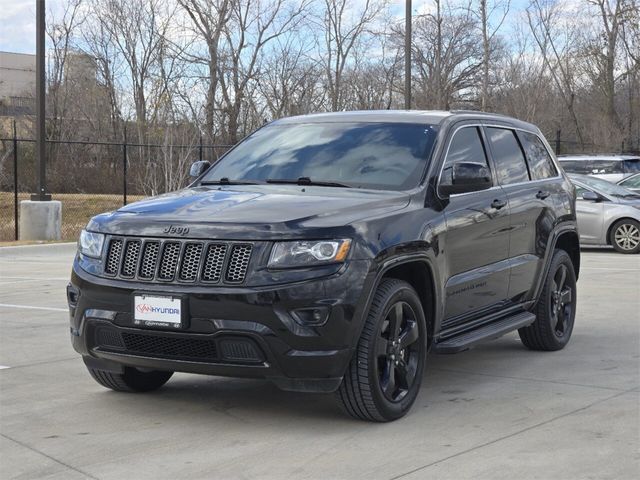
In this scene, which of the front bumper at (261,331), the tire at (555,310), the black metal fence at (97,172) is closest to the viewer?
the front bumper at (261,331)

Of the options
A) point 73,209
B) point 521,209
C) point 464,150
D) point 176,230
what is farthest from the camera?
point 73,209

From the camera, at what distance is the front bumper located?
16.8ft

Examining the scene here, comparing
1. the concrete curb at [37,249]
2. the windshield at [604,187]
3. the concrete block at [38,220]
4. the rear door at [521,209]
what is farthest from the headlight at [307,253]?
the concrete block at [38,220]

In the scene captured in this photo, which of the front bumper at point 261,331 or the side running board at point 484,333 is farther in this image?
the side running board at point 484,333

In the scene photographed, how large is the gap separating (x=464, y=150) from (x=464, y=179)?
0.74 m

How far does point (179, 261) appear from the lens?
5309 mm

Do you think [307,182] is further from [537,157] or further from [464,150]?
[537,157]

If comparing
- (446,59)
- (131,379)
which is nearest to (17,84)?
(446,59)

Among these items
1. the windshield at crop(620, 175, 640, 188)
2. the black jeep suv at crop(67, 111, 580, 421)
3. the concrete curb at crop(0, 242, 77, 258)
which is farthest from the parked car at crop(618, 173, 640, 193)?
the black jeep suv at crop(67, 111, 580, 421)

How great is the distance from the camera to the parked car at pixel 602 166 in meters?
23.0

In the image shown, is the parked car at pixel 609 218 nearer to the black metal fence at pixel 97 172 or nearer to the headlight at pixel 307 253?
the black metal fence at pixel 97 172

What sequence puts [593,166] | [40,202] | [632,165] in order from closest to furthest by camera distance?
[40,202], [593,166], [632,165]

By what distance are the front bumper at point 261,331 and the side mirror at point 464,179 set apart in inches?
47.1

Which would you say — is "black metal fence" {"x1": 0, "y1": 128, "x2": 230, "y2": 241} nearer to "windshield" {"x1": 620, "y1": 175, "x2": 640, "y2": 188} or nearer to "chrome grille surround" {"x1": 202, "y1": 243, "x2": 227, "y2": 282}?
"windshield" {"x1": 620, "y1": 175, "x2": 640, "y2": 188}
